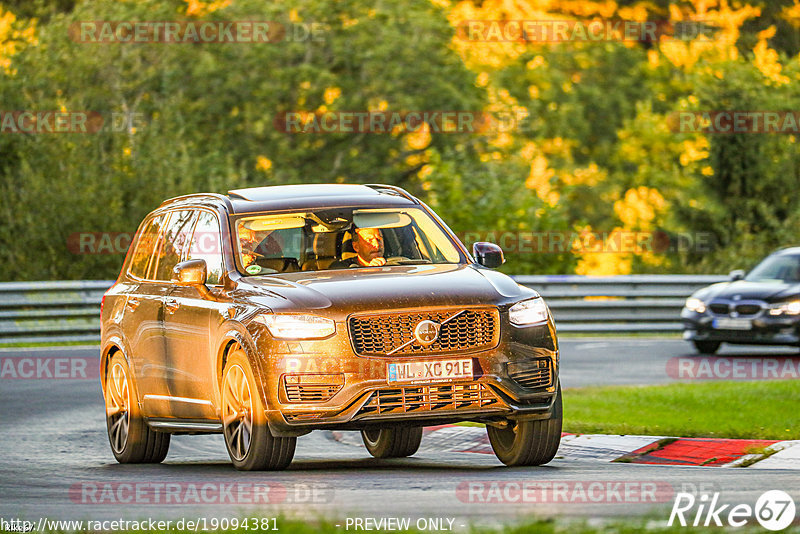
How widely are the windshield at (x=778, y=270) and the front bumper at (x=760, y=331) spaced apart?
991 mm

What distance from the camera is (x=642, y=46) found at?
67938mm

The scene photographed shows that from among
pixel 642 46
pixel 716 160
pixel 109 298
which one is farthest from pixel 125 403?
pixel 642 46

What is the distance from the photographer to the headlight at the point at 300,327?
963cm

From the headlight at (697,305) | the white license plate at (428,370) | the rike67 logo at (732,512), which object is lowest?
the headlight at (697,305)

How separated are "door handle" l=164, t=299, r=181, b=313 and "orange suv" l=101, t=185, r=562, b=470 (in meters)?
0.01

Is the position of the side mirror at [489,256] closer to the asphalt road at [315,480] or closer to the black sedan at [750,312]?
the asphalt road at [315,480]

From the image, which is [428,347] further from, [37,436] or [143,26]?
[143,26]

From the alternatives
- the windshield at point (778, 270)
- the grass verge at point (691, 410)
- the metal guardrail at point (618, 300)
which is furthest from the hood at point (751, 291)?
the grass verge at point (691, 410)

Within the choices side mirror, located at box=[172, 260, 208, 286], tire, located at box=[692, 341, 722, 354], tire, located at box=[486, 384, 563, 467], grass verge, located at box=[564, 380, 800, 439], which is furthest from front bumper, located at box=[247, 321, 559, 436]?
tire, located at box=[692, 341, 722, 354]

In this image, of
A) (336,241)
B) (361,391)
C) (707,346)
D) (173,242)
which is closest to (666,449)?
(336,241)

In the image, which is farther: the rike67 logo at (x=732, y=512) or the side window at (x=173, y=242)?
the side window at (x=173, y=242)

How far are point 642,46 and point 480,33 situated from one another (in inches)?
557

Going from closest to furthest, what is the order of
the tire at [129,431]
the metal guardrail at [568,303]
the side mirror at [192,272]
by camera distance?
the side mirror at [192,272]
the tire at [129,431]
the metal guardrail at [568,303]

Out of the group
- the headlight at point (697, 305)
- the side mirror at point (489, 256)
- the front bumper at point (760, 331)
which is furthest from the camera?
the headlight at point (697, 305)
